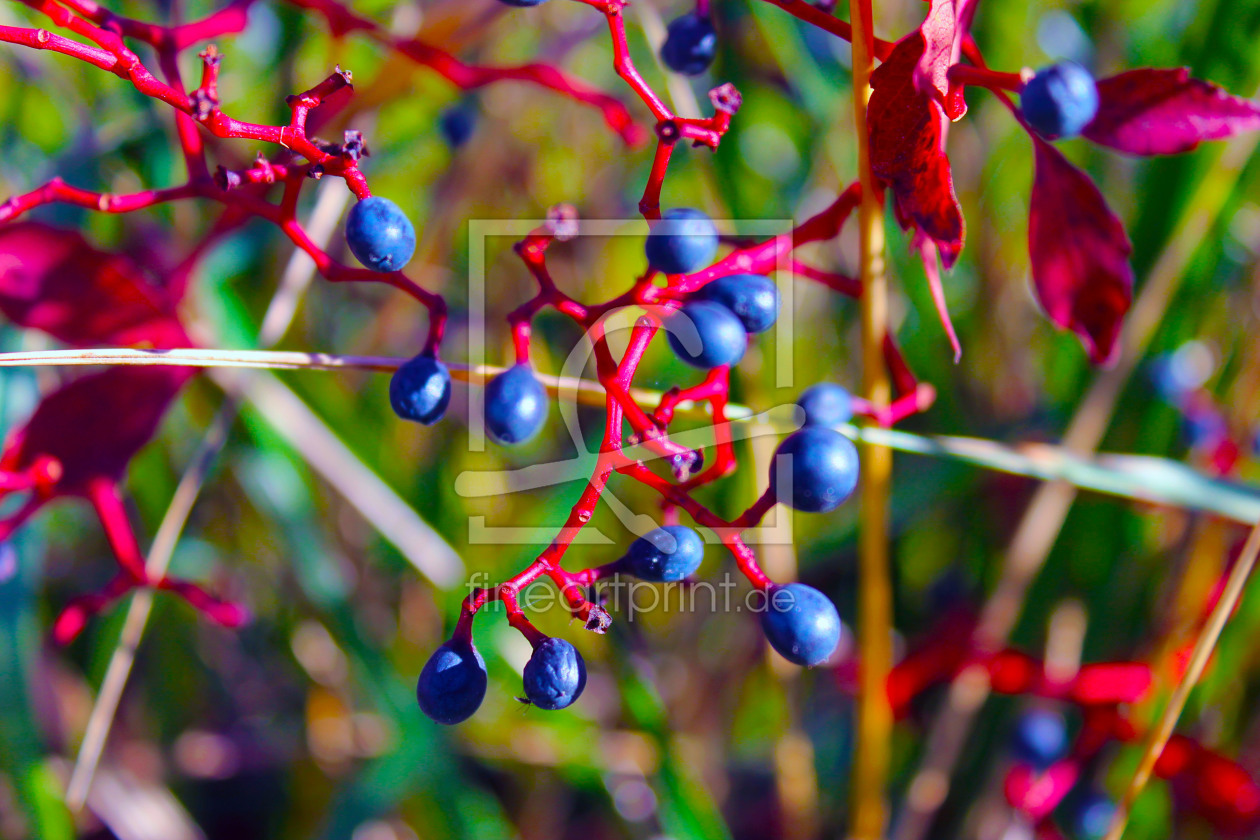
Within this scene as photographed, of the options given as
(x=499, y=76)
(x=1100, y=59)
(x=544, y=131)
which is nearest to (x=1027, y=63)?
(x=1100, y=59)

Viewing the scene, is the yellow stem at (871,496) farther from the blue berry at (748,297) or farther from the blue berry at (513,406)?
the blue berry at (513,406)

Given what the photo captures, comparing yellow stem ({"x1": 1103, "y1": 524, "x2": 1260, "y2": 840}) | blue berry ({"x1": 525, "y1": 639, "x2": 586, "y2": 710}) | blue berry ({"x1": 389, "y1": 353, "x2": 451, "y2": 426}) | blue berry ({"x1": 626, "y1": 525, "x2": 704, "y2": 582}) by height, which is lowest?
yellow stem ({"x1": 1103, "y1": 524, "x2": 1260, "y2": 840})

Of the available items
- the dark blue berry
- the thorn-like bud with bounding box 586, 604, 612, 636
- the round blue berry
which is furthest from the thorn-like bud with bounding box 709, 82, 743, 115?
the round blue berry

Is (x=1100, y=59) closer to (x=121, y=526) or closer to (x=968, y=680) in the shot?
(x=968, y=680)

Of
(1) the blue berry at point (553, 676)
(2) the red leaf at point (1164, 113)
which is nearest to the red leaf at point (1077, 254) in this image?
(2) the red leaf at point (1164, 113)

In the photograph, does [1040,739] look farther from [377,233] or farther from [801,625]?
[377,233]

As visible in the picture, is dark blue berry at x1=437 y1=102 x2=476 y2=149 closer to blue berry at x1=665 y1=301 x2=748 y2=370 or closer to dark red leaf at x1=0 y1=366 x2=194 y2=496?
dark red leaf at x1=0 y1=366 x2=194 y2=496
